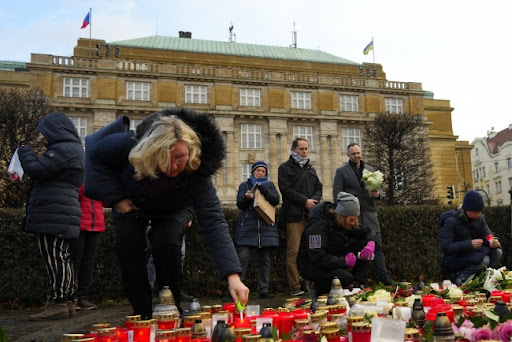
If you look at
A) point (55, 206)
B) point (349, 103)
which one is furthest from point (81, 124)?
point (55, 206)

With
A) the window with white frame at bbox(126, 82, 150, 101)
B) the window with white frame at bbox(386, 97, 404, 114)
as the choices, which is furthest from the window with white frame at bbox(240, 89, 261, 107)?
the window with white frame at bbox(386, 97, 404, 114)

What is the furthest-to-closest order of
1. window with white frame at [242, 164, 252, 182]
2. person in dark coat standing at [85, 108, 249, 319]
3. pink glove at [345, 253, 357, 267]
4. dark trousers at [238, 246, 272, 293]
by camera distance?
window with white frame at [242, 164, 252, 182] → dark trousers at [238, 246, 272, 293] → pink glove at [345, 253, 357, 267] → person in dark coat standing at [85, 108, 249, 319]

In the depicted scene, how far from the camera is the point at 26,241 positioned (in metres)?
6.57

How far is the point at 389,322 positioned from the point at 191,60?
47.0m

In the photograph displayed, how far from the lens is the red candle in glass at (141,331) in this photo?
2359 millimetres

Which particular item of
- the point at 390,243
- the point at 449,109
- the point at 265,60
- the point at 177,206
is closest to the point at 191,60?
the point at 265,60

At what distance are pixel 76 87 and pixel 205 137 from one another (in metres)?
40.1

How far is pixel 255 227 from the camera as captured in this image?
704cm

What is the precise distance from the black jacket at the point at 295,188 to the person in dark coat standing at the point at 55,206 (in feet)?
10.6

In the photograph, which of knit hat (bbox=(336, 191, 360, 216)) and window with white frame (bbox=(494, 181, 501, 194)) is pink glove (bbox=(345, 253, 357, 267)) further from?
window with white frame (bbox=(494, 181, 501, 194))

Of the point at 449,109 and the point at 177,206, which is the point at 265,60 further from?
the point at 177,206

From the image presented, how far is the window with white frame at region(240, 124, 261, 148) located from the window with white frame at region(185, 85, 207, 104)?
4.51m

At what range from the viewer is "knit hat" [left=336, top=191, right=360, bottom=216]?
5043 millimetres

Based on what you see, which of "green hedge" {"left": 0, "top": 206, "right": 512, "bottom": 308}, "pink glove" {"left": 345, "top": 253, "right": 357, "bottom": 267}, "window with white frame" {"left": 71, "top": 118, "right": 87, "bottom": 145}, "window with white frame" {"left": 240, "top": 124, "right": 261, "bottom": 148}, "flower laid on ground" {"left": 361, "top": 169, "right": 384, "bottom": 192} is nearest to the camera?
"pink glove" {"left": 345, "top": 253, "right": 357, "bottom": 267}
